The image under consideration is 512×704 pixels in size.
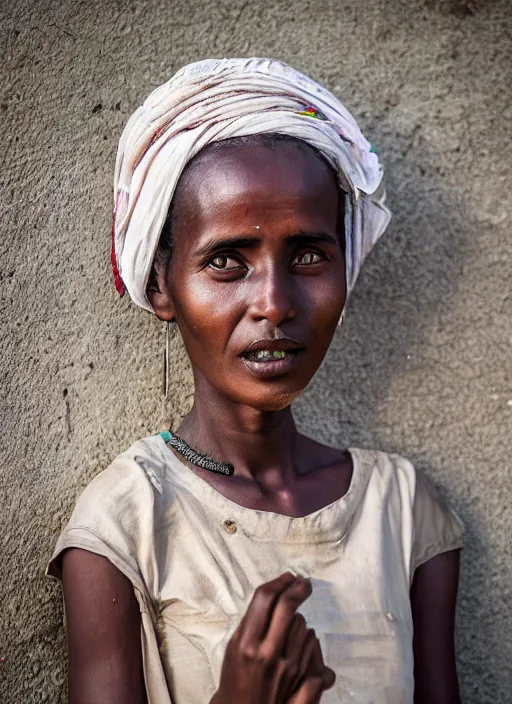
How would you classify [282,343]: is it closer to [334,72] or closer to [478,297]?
[478,297]

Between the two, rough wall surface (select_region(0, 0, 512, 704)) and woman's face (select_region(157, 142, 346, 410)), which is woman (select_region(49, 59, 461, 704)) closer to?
woman's face (select_region(157, 142, 346, 410))

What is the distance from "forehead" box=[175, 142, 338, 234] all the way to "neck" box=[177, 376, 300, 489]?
345 mm

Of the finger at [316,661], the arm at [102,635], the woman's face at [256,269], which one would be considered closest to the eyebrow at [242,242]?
the woman's face at [256,269]

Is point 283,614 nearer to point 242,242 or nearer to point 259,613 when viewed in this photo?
point 259,613

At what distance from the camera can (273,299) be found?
136cm

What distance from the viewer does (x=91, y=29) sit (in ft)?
5.98

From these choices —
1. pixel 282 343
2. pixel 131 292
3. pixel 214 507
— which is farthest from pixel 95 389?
pixel 282 343

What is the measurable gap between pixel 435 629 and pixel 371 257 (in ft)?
2.52

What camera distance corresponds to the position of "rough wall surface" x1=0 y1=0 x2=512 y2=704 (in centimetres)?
174

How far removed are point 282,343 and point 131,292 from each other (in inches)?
13.5

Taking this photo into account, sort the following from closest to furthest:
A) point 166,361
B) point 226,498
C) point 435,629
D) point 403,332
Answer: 1. point 226,498
2. point 435,629
3. point 166,361
4. point 403,332

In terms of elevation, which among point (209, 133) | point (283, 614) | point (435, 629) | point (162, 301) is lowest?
point (435, 629)

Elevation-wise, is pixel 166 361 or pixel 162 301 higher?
pixel 162 301

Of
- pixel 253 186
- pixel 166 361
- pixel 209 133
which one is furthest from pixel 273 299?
pixel 166 361
